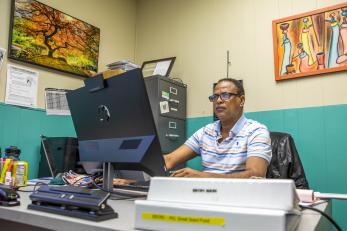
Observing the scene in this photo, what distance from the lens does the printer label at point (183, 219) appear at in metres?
0.57

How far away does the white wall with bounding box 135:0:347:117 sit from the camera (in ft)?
7.66

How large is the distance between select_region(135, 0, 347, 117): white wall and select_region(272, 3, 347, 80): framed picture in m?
0.05

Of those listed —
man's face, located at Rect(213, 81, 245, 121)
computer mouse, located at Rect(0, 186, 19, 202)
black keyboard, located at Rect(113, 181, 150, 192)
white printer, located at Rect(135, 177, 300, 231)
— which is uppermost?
man's face, located at Rect(213, 81, 245, 121)

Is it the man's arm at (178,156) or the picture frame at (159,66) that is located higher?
the picture frame at (159,66)

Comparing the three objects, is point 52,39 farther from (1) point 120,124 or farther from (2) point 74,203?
(2) point 74,203

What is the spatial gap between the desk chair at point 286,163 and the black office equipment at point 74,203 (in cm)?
131

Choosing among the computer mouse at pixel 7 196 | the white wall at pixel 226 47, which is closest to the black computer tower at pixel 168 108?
the white wall at pixel 226 47

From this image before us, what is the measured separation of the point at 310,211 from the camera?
0.78 meters

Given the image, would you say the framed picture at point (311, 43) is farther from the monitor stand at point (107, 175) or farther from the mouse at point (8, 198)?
the mouse at point (8, 198)

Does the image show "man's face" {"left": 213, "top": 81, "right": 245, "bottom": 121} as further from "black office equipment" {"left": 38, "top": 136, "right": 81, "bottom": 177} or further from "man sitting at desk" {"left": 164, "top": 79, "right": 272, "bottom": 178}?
"black office equipment" {"left": 38, "top": 136, "right": 81, "bottom": 177}

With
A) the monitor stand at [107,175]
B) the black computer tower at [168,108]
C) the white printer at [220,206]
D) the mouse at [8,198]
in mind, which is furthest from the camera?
the black computer tower at [168,108]

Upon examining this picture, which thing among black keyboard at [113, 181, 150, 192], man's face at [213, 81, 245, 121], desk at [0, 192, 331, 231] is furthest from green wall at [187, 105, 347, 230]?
desk at [0, 192, 331, 231]

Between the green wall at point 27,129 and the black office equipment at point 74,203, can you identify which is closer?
the black office equipment at point 74,203

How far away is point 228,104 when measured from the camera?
72.3 inches
